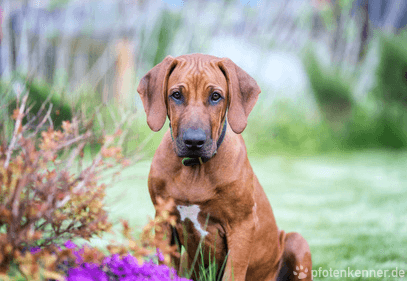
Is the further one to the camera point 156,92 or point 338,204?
point 338,204

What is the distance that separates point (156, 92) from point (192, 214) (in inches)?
30.3

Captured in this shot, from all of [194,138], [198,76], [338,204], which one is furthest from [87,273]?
[338,204]

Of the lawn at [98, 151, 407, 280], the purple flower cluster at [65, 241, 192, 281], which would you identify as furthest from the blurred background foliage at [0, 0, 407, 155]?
the purple flower cluster at [65, 241, 192, 281]

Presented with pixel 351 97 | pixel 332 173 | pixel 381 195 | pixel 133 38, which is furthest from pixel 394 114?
pixel 133 38

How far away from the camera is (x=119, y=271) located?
2084mm

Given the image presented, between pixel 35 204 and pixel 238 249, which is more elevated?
pixel 35 204

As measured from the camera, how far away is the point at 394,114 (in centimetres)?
962

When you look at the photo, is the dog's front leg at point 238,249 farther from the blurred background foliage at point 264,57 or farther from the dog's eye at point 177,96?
the blurred background foliage at point 264,57

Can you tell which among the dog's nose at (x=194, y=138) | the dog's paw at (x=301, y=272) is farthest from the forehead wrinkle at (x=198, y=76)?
the dog's paw at (x=301, y=272)

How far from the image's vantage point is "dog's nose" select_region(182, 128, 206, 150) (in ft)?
7.35

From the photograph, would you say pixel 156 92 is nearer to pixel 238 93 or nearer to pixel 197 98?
pixel 197 98

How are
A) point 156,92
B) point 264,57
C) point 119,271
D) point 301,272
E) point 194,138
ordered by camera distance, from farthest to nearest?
point 264,57 → point 301,272 → point 156,92 → point 194,138 → point 119,271

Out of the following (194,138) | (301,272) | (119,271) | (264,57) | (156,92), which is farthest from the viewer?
(264,57)

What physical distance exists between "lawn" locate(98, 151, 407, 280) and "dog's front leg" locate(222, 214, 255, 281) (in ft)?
2.11
